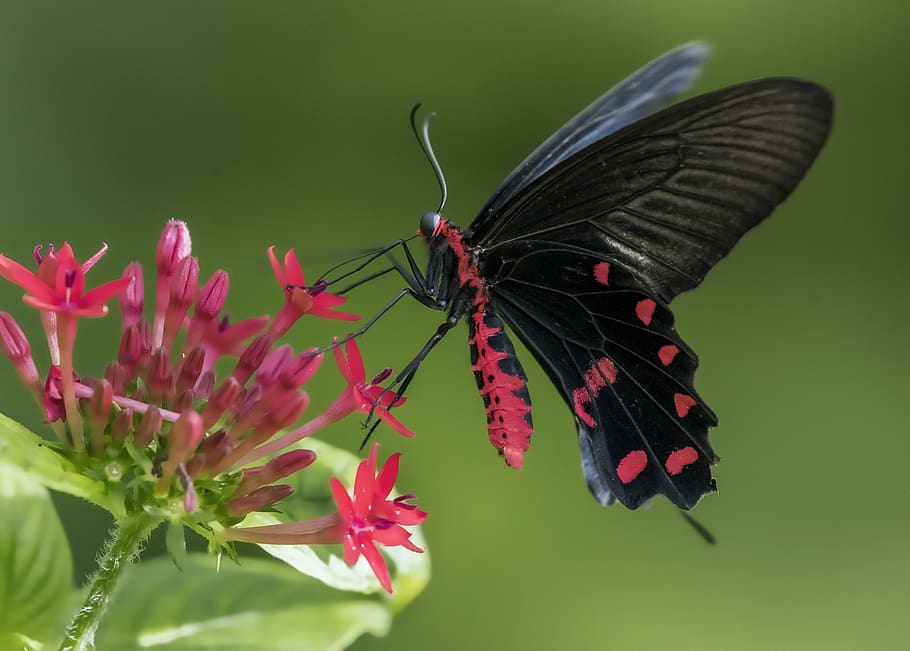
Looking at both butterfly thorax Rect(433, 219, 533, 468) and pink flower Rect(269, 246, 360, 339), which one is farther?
butterfly thorax Rect(433, 219, 533, 468)

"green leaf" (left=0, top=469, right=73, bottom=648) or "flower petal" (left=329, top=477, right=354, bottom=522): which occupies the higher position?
"green leaf" (left=0, top=469, right=73, bottom=648)

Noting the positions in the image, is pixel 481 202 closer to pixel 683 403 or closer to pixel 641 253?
pixel 641 253

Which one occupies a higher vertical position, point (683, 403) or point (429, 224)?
point (429, 224)

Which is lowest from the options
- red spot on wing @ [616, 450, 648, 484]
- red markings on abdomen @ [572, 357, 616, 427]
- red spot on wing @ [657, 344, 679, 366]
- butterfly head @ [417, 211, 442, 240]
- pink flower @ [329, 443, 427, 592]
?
pink flower @ [329, 443, 427, 592]

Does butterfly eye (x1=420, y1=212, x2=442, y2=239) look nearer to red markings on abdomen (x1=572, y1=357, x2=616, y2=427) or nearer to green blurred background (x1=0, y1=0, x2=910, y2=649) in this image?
red markings on abdomen (x1=572, y1=357, x2=616, y2=427)

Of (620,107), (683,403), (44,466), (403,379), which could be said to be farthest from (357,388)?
(620,107)

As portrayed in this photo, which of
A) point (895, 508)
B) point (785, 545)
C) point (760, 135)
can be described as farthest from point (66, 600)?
point (895, 508)

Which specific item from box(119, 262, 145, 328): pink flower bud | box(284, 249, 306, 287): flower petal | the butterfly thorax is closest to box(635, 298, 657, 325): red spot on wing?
the butterfly thorax
